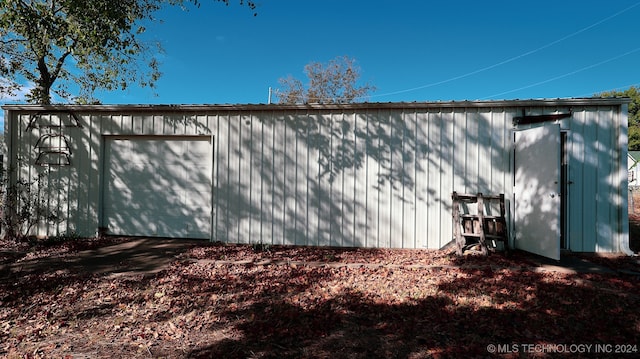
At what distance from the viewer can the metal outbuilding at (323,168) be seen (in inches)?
203

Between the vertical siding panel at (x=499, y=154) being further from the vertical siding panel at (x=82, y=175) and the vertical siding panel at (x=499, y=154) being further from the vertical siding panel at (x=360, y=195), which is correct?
the vertical siding panel at (x=82, y=175)

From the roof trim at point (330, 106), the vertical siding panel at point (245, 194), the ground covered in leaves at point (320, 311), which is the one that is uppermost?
A: the roof trim at point (330, 106)

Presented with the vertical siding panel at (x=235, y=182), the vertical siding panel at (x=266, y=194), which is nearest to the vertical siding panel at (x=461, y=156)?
the vertical siding panel at (x=266, y=194)

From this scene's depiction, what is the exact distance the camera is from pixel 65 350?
2.35 m

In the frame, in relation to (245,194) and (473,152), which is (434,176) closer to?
(473,152)

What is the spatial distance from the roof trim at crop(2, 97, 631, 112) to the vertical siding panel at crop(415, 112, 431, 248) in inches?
17.4

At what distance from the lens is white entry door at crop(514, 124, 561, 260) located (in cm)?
438

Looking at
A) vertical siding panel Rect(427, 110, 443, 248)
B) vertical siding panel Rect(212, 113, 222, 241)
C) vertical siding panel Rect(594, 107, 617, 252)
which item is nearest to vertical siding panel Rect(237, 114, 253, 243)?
vertical siding panel Rect(212, 113, 222, 241)

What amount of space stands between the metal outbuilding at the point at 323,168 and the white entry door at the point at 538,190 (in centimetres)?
3

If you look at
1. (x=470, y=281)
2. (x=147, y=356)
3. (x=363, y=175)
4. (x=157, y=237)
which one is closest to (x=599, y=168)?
(x=470, y=281)

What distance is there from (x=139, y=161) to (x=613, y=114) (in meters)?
8.87

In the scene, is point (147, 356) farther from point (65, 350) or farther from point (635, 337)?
point (635, 337)

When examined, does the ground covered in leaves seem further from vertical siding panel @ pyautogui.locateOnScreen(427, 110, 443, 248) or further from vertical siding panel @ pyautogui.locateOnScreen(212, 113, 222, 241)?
vertical siding panel @ pyautogui.locateOnScreen(212, 113, 222, 241)

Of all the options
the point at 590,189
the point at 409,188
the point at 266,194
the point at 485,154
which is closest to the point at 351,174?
the point at 409,188
